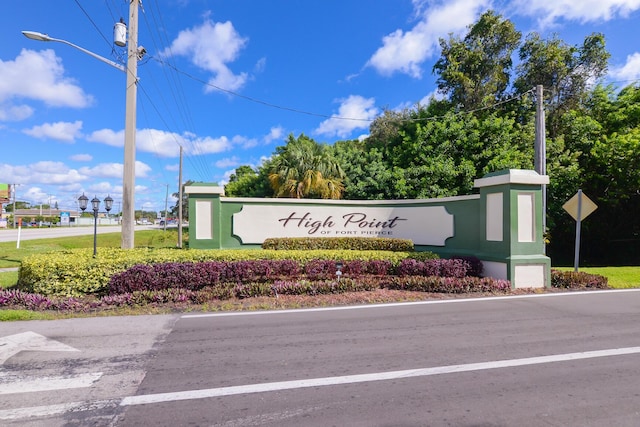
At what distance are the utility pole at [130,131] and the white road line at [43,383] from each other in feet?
23.3

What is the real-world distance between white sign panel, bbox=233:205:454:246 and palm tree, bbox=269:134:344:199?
4.35 meters

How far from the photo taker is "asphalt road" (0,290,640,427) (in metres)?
3.27

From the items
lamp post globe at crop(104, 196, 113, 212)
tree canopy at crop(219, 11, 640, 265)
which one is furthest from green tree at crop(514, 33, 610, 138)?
lamp post globe at crop(104, 196, 113, 212)

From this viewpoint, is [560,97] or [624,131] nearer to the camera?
[624,131]

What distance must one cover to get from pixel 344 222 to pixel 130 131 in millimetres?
7242

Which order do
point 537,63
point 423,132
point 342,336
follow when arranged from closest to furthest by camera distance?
point 342,336
point 423,132
point 537,63

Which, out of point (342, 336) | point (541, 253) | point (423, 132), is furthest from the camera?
point (423, 132)

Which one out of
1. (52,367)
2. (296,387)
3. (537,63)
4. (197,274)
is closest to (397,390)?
(296,387)

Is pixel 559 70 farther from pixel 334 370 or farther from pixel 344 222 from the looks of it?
pixel 334 370

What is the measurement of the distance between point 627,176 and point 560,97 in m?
7.05

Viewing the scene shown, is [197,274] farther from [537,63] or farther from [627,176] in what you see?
[537,63]

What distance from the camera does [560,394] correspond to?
143 inches

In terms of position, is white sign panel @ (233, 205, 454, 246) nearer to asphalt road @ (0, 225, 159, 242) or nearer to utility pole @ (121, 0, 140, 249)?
utility pole @ (121, 0, 140, 249)

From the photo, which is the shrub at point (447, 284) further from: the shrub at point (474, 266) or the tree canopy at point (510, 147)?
the tree canopy at point (510, 147)
